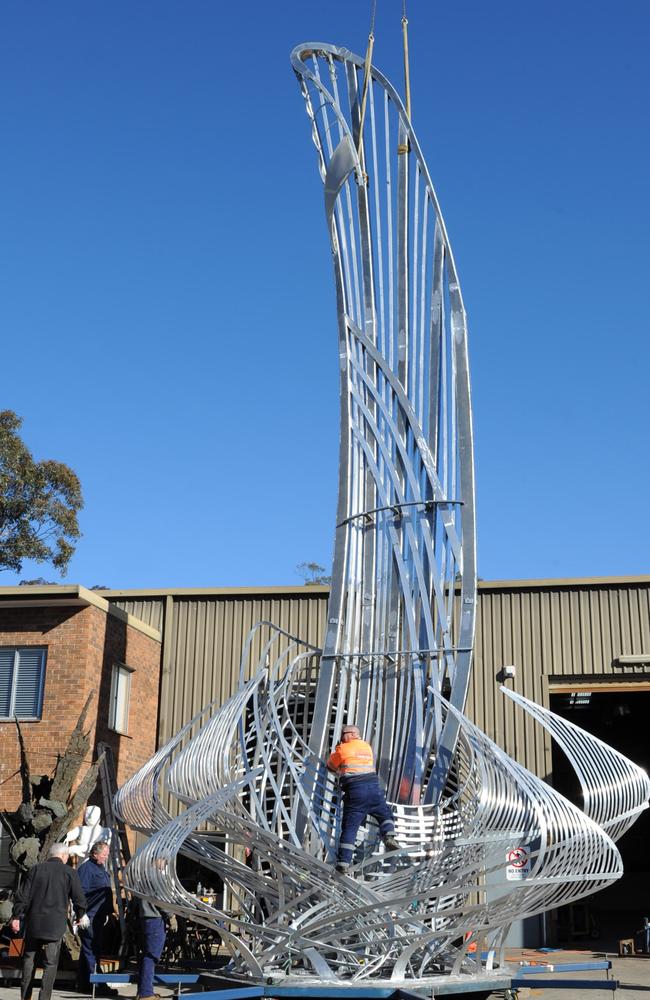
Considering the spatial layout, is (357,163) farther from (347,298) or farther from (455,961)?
(455,961)

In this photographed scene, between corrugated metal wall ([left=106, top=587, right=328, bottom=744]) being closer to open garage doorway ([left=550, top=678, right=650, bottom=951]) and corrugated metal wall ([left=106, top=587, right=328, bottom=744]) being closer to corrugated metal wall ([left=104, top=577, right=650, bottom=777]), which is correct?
corrugated metal wall ([left=104, top=577, right=650, bottom=777])

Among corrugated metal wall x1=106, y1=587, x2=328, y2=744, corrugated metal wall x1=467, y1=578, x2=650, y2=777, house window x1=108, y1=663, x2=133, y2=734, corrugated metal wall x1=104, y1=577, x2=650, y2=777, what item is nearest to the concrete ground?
corrugated metal wall x1=467, y1=578, x2=650, y2=777

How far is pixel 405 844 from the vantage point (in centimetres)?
1143

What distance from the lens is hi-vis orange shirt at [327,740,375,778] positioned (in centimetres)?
1116

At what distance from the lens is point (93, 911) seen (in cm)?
1242

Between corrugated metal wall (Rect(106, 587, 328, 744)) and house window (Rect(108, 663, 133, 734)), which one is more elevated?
corrugated metal wall (Rect(106, 587, 328, 744))

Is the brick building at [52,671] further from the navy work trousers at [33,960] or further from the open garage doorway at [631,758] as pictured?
the open garage doorway at [631,758]

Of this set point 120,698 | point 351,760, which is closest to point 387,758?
point 351,760

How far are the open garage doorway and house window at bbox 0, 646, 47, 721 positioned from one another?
13.2m

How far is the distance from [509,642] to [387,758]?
9408 millimetres

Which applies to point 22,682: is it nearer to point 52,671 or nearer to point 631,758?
point 52,671

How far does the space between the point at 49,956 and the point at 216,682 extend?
11431 mm

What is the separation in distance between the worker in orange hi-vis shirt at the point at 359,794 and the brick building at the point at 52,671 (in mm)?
8612

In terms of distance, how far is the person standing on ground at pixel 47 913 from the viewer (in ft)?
34.8
